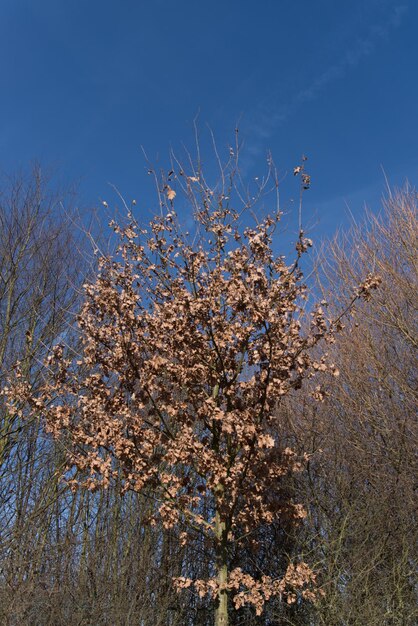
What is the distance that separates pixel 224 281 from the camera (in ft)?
23.4

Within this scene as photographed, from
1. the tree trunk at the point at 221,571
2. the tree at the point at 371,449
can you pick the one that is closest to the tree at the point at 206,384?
the tree trunk at the point at 221,571

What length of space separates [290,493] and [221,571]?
2.43 m

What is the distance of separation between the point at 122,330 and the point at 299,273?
207 centimetres

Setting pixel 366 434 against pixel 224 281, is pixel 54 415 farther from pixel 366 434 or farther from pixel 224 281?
pixel 366 434

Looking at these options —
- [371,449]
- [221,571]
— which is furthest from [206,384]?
[371,449]

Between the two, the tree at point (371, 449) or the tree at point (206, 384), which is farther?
the tree at point (371, 449)

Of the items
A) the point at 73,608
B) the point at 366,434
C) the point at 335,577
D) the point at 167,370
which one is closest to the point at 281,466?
Result: the point at 167,370

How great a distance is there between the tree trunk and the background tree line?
2.59 meters

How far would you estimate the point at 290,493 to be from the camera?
8812 mm

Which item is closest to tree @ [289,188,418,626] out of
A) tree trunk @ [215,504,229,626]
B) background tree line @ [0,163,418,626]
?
background tree line @ [0,163,418,626]

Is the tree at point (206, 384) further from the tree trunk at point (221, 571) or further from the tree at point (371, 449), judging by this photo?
the tree at point (371, 449)

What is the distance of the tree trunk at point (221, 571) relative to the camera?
646 cm

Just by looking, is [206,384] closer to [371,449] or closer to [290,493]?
[290,493]

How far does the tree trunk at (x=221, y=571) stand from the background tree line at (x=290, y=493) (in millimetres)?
2589
